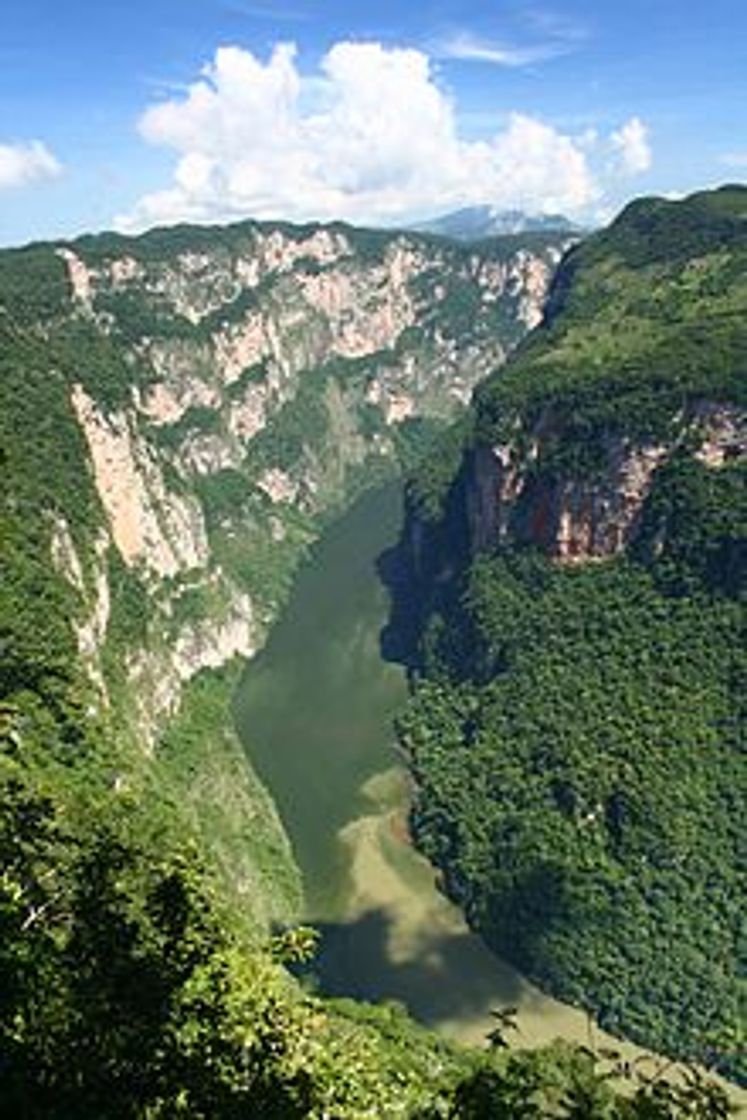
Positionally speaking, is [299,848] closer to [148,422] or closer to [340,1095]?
[148,422]

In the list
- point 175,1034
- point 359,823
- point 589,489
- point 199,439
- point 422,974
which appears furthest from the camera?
point 199,439

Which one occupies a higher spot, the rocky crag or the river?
the rocky crag

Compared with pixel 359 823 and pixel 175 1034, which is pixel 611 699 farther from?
pixel 175 1034

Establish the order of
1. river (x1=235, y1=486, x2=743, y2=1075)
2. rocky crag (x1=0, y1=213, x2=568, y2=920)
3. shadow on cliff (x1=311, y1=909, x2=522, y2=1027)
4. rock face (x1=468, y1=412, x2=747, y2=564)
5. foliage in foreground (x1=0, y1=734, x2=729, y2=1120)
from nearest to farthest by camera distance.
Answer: foliage in foreground (x1=0, y1=734, x2=729, y2=1120) < shadow on cliff (x1=311, y1=909, x2=522, y2=1027) < river (x1=235, y1=486, x2=743, y2=1075) < rocky crag (x1=0, y1=213, x2=568, y2=920) < rock face (x1=468, y1=412, x2=747, y2=564)

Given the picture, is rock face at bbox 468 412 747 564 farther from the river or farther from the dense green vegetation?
the river

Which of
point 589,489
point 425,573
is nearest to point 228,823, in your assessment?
point 589,489

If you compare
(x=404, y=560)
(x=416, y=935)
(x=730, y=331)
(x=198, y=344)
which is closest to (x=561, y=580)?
(x=730, y=331)

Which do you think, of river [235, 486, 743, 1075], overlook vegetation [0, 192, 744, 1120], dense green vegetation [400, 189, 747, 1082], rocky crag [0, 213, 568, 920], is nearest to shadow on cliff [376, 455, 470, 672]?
dense green vegetation [400, 189, 747, 1082]
